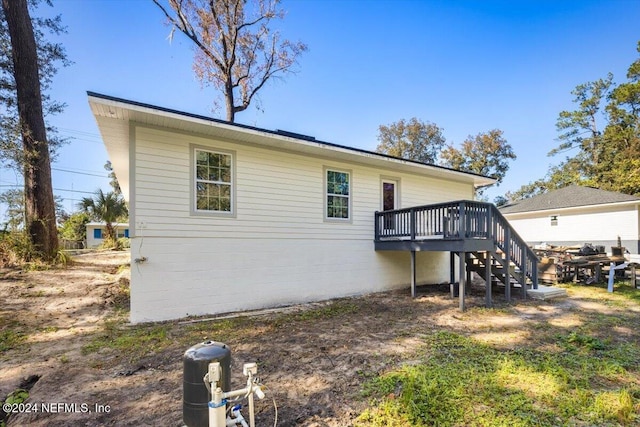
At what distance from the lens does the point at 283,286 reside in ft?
24.7

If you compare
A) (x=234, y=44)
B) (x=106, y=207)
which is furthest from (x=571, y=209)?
(x=106, y=207)

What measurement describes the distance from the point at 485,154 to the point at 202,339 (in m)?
32.9

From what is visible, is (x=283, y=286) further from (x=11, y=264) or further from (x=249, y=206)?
(x=11, y=264)

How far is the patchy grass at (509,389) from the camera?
2744 mm

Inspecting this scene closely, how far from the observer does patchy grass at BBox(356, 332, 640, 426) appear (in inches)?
108

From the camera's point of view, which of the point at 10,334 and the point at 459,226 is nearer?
the point at 10,334

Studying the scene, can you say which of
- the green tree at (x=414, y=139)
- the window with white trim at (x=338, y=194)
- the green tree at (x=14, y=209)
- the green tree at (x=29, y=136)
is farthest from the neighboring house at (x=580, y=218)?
the green tree at (x=14, y=209)

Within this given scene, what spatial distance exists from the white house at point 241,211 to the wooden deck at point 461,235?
0.91m

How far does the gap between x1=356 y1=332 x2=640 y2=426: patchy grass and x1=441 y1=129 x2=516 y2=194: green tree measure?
95.3 ft

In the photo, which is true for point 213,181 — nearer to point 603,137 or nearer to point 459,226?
point 459,226

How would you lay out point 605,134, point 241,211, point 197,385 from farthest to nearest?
point 605,134, point 241,211, point 197,385

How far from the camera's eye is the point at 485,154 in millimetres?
30625

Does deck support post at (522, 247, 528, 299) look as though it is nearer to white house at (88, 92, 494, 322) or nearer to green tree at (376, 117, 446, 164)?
white house at (88, 92, 494, 322)

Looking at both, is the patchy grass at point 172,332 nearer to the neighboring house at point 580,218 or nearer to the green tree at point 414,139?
the neighboring house at point 580,218
